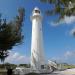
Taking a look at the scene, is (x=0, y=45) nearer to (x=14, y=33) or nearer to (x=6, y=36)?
(x=6, y=36)

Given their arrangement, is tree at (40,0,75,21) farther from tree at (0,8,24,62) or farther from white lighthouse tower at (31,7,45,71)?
white lighthouse tower at (31,7,45,71)

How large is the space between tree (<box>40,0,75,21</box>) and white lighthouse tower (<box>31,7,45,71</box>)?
16880 mm

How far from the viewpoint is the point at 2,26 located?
22875 millimetres

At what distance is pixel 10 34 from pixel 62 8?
813 centimetres

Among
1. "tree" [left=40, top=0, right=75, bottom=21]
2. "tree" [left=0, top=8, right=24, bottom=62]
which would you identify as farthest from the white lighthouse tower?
"tree" [left=40, top=0, right=75, bottom=21]

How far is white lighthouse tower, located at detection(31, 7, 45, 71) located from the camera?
3322 cm

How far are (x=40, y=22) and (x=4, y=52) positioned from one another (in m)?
11.7

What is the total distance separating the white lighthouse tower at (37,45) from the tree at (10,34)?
8230mm

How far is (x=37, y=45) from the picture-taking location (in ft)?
109

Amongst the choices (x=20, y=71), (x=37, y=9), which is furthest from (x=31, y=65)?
(x=37, y=9)

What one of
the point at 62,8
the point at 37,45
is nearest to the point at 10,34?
the point at 62,8

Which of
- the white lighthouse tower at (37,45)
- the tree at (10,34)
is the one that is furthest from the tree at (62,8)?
the white lighthouse tower at (37,45)

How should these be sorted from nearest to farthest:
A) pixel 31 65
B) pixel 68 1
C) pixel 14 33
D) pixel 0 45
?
pixel 68 1
pixel 0 45
pixel 14 33
pixel 31 65

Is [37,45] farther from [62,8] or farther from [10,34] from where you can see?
[62,8]
